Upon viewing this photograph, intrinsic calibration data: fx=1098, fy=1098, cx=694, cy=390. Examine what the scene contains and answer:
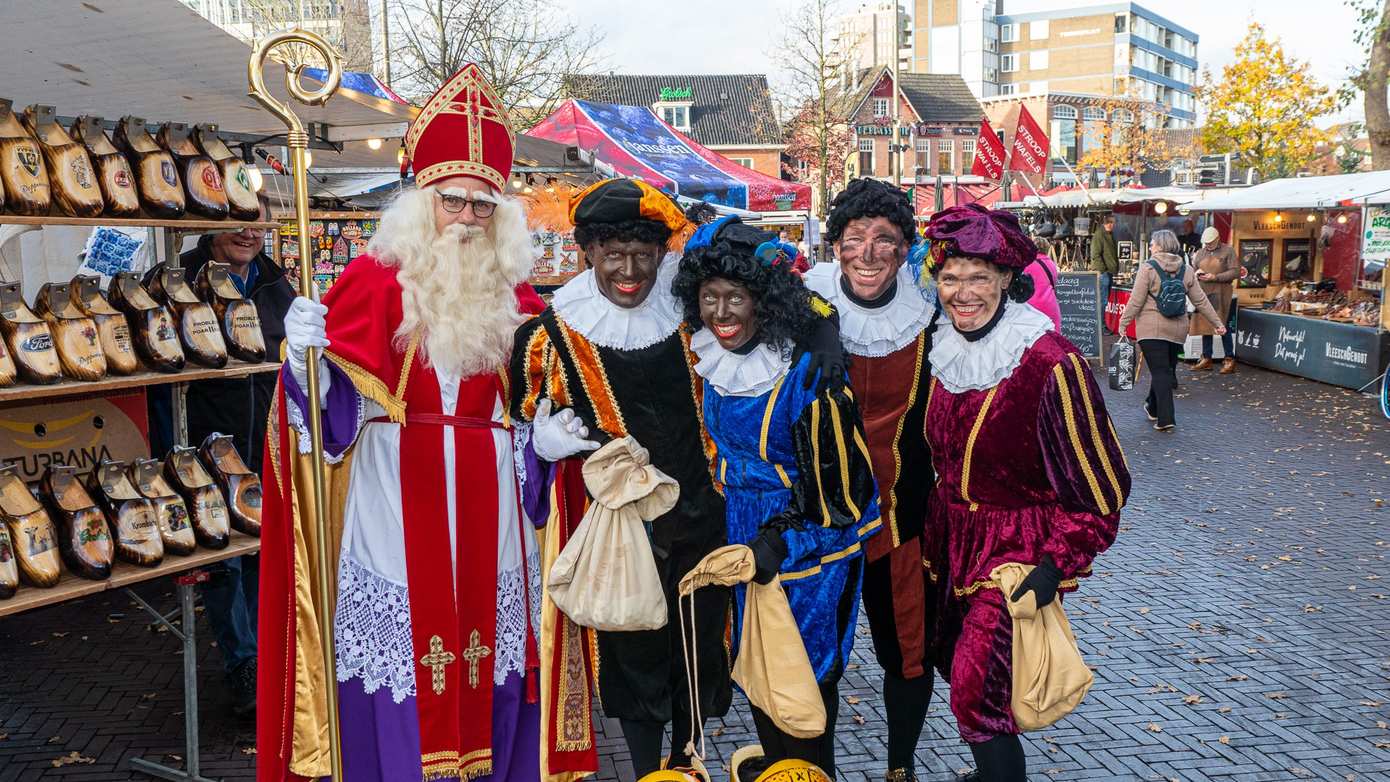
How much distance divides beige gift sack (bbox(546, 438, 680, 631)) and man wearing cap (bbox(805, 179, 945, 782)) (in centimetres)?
75

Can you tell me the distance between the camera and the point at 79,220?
11.2 ft

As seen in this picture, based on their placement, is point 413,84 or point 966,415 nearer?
point 966,415

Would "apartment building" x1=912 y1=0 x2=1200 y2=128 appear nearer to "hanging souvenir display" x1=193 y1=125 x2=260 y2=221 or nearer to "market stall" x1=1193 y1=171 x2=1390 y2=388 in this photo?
"market stall" x1=1193 y1=171 x2=1390 y2=388

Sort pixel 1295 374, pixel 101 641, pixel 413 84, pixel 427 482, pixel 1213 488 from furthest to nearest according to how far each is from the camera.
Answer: pixel 413 84
pixel 1295 374
pixel 1213 488
pixel 101 641
pixel 427 482

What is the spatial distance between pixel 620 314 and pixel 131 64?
8.03 ft

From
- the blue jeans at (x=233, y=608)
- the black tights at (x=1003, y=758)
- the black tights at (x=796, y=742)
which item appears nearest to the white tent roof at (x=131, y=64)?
the blue jeans at (x=233, y=608)

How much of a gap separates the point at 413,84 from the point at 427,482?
19228mm

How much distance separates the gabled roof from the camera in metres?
52.6

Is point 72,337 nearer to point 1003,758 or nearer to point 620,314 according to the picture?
point 620,314

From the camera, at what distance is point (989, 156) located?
58.0 ft

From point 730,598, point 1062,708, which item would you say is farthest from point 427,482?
point 1062,708

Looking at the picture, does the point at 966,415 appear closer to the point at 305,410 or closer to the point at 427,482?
the point at 427,482

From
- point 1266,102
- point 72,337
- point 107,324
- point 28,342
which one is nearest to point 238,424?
point 107,324

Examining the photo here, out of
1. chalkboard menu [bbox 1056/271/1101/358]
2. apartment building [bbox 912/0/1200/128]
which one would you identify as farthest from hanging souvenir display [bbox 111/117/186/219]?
apartment building [bbox 912/0/1200/128]
